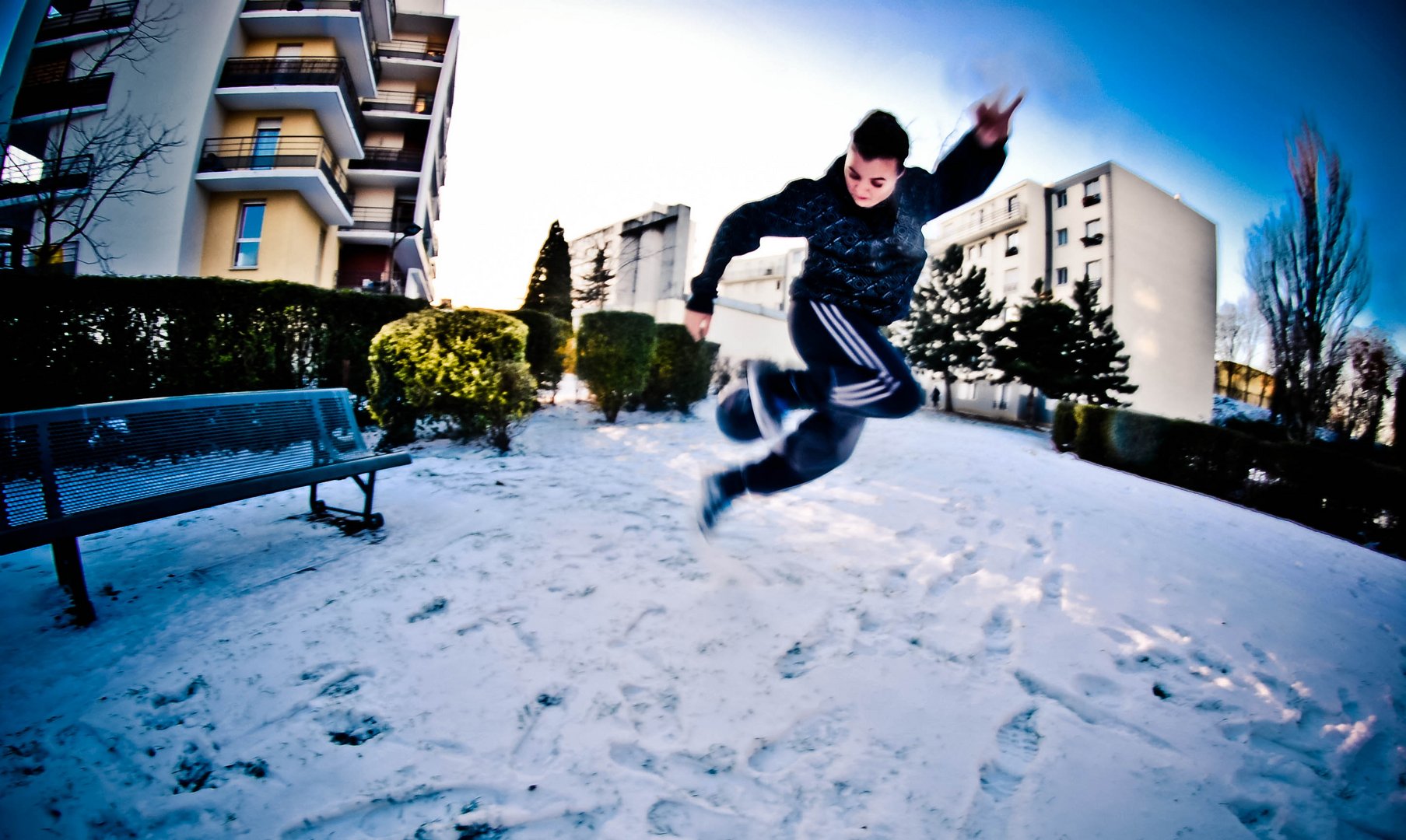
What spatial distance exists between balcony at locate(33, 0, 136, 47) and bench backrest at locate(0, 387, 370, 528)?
5.96 meters

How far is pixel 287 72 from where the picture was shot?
Result: 16781 mm

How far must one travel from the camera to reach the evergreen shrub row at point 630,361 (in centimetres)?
788

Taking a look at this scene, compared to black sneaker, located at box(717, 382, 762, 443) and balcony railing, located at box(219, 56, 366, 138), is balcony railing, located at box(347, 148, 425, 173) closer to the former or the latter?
balcony railing, located at box(219, 56, 366, 138)

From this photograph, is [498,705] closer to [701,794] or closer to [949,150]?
[701,794]

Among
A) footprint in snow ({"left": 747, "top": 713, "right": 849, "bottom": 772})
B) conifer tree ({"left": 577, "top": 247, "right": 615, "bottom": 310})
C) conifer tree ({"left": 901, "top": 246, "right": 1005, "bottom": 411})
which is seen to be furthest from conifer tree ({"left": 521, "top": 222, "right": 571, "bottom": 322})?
footprint in snow ({"left": 747, "top": 713, "right": 849, "bottom": 772})

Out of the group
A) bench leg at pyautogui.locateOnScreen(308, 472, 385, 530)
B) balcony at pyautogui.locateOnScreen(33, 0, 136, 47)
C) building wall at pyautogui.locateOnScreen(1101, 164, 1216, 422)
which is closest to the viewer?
bench leg at pyautogui.locateOnScreen(308, 472, 385, 530)

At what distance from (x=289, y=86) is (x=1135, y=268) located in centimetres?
3738

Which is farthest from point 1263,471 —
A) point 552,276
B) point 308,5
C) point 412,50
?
point 412,50

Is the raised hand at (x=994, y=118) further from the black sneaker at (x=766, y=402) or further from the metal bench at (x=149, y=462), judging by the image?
the metal bench at (x=149, y=462)

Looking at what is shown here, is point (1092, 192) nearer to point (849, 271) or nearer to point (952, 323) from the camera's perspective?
point (952, 323)

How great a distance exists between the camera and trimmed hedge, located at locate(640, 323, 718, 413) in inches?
Result: 352

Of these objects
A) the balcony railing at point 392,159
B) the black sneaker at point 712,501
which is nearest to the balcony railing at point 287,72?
the balcony railing at point 392,159

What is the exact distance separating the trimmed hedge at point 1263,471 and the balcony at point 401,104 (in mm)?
29719

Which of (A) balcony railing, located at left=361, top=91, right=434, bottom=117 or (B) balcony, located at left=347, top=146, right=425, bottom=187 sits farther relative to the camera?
(A) balcony railing, located at left=361, top=91, right=434, bottom=117
